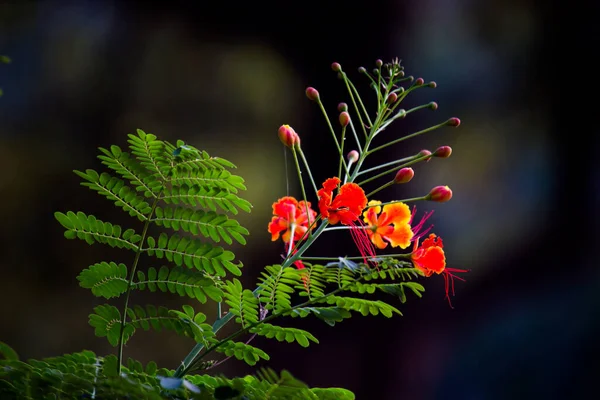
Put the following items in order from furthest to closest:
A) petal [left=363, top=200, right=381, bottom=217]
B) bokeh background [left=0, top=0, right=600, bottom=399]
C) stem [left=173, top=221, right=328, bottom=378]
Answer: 1. bokeh background [left=0, top=0, right=600, bottom=399]
2. petal [left=363, top=200, right=381, bottom=217]
3. stem [left=173, top=221, right=328, bottom=378]

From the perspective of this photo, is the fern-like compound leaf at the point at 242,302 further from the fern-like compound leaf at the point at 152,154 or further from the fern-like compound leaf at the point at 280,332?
the fern-like compound leaf at the point at 152,154

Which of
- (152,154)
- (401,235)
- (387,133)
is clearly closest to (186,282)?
(152,154)

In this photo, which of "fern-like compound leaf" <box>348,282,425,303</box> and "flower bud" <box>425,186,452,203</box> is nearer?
"fern-like compound leaf" <box>348,282,425,303</box>

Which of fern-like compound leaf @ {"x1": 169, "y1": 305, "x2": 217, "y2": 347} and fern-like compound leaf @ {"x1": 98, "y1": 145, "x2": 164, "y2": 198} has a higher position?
fern-like compound leaf @ {"x1": 98, "y1": 145, "x2": 164, "y2": 198}

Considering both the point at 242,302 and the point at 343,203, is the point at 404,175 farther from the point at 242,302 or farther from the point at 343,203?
the point at 242,302

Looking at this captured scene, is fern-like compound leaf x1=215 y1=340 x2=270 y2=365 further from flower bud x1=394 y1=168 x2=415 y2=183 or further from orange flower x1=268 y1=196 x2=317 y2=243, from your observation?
flower bud x1=394 y1=168 x2=415 y2=183

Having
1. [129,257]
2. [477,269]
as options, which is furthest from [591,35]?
[129,257]

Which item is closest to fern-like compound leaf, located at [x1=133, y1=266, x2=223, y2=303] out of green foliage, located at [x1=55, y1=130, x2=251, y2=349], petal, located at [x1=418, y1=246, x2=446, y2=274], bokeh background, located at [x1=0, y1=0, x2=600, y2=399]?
green foliage, located at [x1=55, y1=130, x2=251, y2=349]
